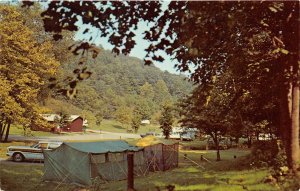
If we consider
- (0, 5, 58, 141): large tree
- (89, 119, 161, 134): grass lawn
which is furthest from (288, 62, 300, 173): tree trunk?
(89, 119, 161, 134): grass lawn

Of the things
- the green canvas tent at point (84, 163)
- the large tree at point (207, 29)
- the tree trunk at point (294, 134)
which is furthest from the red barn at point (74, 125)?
the tree trunk at point (294, 134)

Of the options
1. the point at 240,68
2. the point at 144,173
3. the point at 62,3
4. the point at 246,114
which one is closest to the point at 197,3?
the point at 62,3

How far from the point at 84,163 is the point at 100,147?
251 cm

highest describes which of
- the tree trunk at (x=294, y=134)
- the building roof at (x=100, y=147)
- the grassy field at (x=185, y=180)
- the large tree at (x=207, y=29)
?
the large tree at (x=207, y=29)

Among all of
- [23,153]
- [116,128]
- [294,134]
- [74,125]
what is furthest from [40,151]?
[116,128]

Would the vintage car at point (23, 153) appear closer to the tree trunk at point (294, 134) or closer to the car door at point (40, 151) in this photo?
the car door at point (40, 151)

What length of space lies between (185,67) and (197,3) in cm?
341

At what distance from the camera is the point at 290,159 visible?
12781 mm

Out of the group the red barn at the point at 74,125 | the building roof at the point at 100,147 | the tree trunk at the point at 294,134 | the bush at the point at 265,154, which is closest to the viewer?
the tree trunk at the point at 294,134

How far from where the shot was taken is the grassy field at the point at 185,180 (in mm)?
13406

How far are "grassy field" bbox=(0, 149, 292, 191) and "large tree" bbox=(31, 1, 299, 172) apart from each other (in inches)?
78.8

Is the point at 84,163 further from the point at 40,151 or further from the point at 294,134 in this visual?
the point at 294,134

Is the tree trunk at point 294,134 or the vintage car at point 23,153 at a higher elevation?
the tree trunk at point 294,134

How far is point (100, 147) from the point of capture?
25.3m
